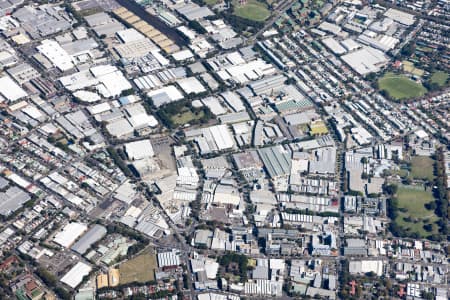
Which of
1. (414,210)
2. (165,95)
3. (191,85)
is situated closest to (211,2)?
(191,85)

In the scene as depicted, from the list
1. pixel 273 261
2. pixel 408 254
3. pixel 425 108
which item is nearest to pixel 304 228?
pixel 273 261

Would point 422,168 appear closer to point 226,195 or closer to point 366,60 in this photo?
point 366,60

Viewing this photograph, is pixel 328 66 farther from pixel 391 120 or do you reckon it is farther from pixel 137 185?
pixel 137 185

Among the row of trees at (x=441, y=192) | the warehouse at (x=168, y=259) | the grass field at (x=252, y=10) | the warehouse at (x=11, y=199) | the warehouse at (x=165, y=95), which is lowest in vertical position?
the warehouse at (x=168, y=259)

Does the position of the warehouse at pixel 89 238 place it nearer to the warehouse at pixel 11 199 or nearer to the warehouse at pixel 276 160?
the warehouse at pixel 11 199

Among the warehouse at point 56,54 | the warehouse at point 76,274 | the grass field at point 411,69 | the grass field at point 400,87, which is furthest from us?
the grass field at point 411,69

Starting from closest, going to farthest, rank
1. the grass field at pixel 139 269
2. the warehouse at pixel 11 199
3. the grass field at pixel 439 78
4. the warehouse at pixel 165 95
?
the grass field at pixel 139 269 < the warehouse at pixel 11 199 < the warehouse at pixel 165 95 < the grass field at pixel 439 78

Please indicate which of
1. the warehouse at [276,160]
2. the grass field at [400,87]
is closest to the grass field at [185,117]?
the warehouse at [276,160]

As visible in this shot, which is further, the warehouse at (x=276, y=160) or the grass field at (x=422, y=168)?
the grass field at (x=422, y=168)
